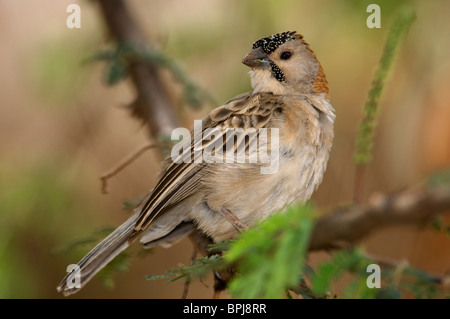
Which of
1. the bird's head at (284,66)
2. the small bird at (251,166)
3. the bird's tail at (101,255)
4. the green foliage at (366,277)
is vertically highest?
the bird's head at (284,66)

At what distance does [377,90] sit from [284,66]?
68cm

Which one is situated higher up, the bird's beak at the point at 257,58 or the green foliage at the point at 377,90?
the bird's beak at the point at 257,58

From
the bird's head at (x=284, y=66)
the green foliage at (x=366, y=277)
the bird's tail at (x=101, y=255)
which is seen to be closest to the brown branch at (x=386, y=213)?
the green foliage at (x=366, y=277)

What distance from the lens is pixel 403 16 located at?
1894 mm

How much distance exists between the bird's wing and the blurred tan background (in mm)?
826

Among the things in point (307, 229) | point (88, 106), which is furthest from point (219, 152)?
point (88, 106)

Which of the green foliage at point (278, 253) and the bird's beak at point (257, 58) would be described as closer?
the green foliage at point (278, 253)

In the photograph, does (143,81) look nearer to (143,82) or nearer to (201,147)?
(143,82)

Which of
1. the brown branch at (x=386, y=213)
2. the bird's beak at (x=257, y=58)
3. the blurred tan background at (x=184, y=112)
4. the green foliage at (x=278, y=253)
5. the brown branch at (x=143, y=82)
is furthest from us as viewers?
the blurred tan background at (x=184, y=112)

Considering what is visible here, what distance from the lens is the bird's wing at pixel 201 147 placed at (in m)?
2.32

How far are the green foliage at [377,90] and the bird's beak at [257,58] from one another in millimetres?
655

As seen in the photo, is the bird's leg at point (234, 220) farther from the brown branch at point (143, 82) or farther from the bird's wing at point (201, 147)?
the brown branch at point (143, 82)

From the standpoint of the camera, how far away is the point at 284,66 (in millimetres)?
2461

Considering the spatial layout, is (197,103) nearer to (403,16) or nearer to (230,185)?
(230,185)
